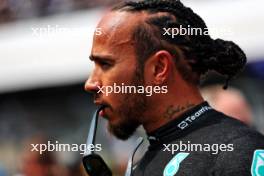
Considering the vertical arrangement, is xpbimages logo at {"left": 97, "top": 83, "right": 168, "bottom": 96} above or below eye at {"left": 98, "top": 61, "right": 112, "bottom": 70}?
below

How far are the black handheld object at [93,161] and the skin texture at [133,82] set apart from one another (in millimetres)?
54

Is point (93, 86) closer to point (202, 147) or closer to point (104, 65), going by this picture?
point (104, 65)

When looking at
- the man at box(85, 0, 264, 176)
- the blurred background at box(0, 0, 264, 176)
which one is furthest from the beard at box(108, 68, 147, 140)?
the blurred background at box(0, 0, 264, 176)

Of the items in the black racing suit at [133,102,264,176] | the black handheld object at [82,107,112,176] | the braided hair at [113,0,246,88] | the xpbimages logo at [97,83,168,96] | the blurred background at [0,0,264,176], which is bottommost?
the blurred background at [0,0,264,176]

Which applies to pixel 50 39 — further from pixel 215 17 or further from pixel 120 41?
pixel 120 41

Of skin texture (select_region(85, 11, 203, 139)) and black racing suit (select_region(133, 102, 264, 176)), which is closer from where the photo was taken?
black racing suit (select_region(133, 102, 264, 176))

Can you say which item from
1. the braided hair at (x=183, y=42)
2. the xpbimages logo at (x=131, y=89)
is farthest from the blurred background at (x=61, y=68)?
the xpbimages logo at (x=131, y=89)

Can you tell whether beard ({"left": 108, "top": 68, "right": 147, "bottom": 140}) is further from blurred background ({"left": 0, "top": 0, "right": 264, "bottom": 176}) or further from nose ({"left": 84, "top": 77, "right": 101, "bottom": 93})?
blurred background ({"left": 0, "top": 0, "right": 264, "bottom": 176})

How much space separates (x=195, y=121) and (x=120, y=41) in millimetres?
328

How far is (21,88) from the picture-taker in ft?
28.8

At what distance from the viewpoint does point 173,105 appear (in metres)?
2.50

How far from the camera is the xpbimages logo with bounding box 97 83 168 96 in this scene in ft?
8.18

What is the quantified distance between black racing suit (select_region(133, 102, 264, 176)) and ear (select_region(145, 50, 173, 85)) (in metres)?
0.13

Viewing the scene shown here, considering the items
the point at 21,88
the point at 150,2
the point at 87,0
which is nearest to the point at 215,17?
the point at 87,0
